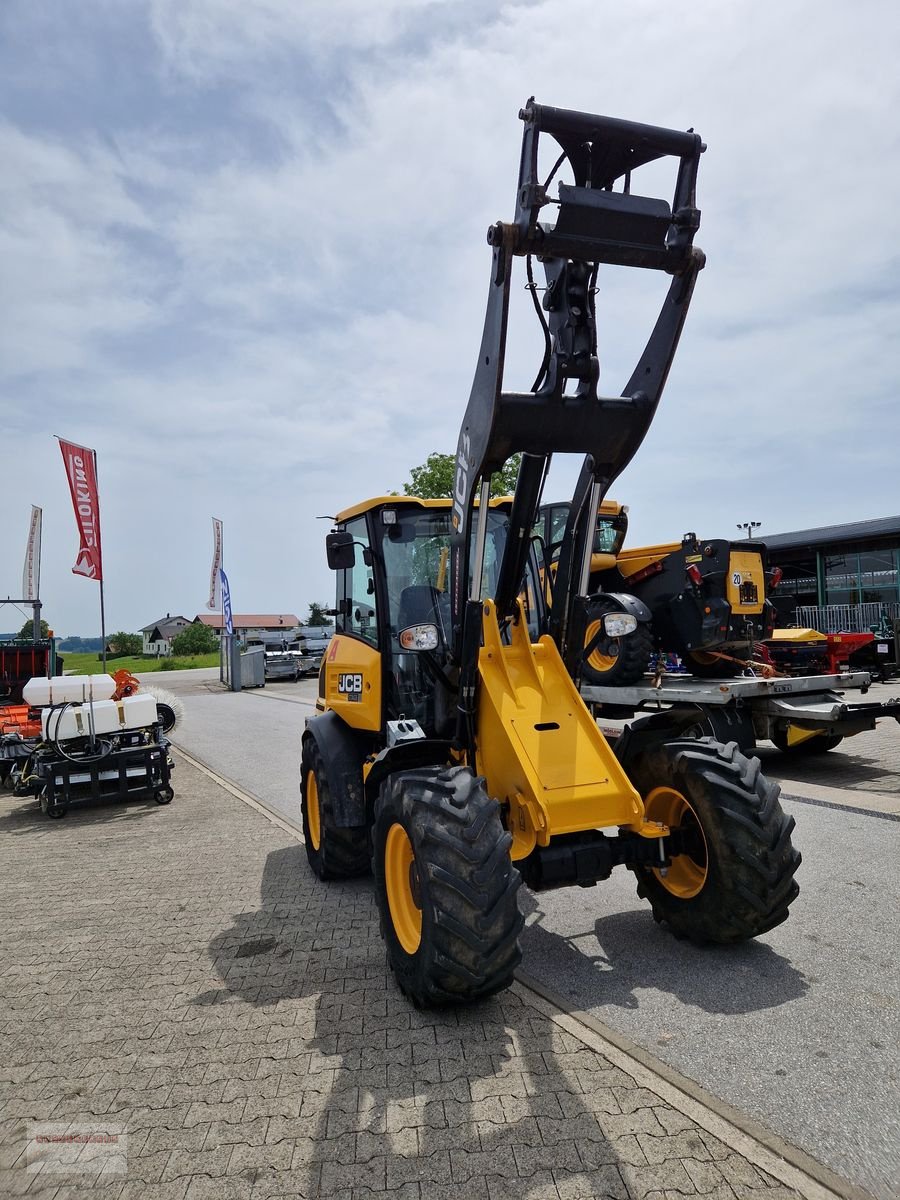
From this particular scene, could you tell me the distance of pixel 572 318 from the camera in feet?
12.4

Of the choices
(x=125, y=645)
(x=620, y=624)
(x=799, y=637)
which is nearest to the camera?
(x=620, y=624)

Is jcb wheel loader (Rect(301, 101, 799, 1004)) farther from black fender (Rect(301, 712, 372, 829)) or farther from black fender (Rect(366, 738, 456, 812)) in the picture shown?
black fender (Rect(301, 712, 372, 829))

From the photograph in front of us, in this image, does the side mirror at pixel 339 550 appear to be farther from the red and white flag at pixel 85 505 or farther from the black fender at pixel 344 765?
the red and white flag at pixel 85 505

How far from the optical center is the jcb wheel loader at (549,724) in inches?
135

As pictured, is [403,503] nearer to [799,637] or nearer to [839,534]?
[799,637]

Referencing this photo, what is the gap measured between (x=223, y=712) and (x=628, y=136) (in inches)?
763

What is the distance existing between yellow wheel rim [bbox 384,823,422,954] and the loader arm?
698 millimetres

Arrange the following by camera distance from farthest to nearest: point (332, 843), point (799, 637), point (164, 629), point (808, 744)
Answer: point (164, 629) → point (799, 637) → point (808, 744) → point (332, 843)

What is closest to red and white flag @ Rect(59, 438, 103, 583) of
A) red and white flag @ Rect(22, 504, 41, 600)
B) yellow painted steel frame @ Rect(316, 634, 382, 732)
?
red and white flag @ Rect(22, 504, 41, 600)

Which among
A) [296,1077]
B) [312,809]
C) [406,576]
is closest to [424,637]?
[406,576]

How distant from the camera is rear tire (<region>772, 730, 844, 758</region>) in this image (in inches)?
380

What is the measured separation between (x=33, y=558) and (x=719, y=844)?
69.5ft

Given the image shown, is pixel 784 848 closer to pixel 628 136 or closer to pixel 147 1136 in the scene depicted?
pixel 147 1136

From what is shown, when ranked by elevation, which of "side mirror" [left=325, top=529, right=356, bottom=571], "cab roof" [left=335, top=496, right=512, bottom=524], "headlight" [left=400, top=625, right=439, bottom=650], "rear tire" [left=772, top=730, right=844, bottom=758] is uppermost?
"cab roof" [left=335, top=496, right=512, bottom=524]
